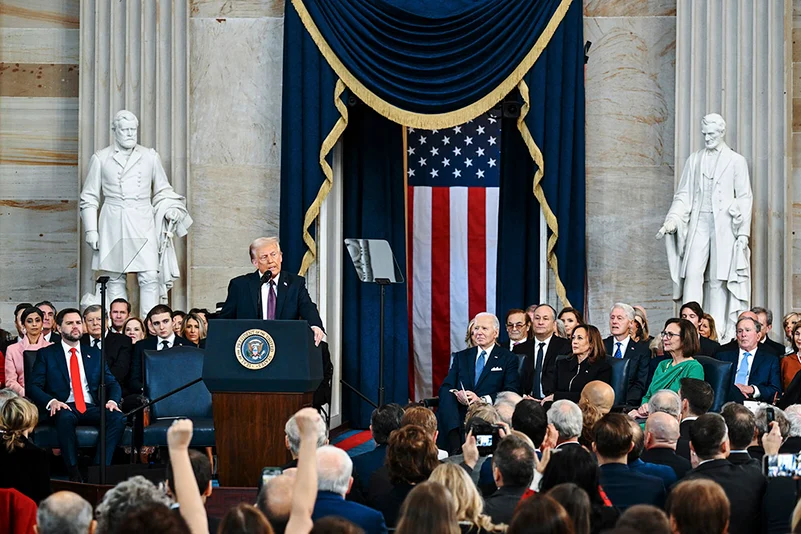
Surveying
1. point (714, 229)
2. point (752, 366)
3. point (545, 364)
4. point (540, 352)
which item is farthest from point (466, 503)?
point (714, 229)

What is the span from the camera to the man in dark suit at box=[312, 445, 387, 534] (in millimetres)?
4121

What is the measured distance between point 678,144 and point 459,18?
6.91 ft

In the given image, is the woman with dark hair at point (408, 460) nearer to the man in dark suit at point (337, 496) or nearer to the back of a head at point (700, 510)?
the man in dark suit at point (337, 496)

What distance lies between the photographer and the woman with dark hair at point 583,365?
8.19 metres

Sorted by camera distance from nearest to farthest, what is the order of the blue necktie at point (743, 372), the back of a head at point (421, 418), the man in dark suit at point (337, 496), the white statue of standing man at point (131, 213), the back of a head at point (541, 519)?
the back of a head at point (541, 519) → the man in dark suit at point (337, 496) → the back of a head at point (421, 418) → the blue necktie at point (743, 372) → the white statue of standing man at point (131, 213)

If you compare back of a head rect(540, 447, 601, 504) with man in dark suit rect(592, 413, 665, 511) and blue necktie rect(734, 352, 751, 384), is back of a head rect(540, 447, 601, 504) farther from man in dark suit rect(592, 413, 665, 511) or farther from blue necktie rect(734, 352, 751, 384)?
blue necktie rect(734, 352, 751, 384)

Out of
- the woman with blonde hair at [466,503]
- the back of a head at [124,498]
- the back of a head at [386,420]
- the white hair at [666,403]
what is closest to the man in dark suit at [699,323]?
the white hair at [666,403]

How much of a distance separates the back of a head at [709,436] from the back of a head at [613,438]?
266mm

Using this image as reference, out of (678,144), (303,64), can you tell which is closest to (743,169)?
(678,144)

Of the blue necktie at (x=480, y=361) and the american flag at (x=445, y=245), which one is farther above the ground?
the american flag at (x=445, y=245)

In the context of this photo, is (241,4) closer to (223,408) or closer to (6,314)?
(6,314)

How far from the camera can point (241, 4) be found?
11227 millimetres

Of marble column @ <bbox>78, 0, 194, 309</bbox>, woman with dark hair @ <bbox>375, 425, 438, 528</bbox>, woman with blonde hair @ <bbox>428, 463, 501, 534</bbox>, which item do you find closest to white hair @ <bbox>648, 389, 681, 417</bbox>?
woman with dark hair @ <bbox>375, 425, 438, 528</bbox>

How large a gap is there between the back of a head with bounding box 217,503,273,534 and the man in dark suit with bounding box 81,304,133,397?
18.9 feet
